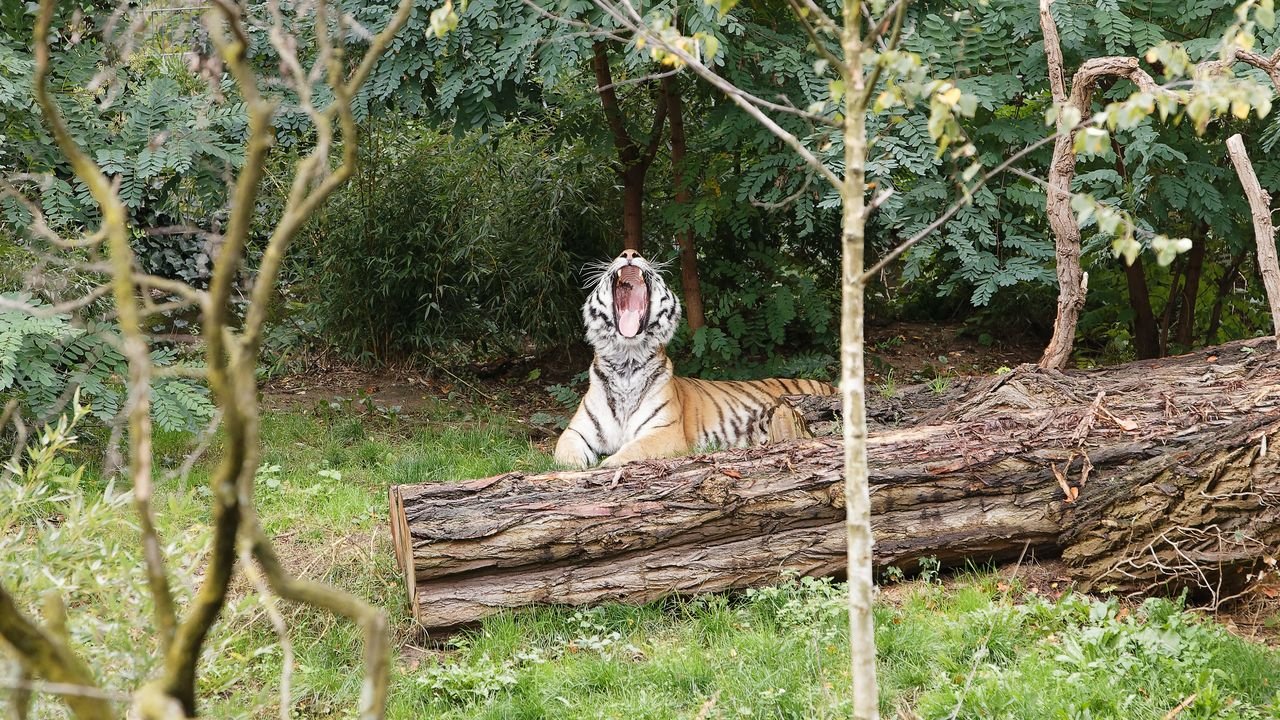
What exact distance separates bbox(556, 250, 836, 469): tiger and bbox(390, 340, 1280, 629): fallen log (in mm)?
1746

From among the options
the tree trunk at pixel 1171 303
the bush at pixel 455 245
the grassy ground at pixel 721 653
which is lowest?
the grassy ground at pixel 721 653

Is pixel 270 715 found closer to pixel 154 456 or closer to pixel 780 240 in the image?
pixel 154 456

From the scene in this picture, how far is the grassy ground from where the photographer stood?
128 inches

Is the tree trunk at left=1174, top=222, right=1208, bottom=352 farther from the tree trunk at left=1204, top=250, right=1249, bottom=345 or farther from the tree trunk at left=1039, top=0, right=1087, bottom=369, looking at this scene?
the tree trunk at left=1039, top=0, right=1087, bottom=369

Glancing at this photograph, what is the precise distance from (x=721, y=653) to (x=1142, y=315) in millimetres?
5104

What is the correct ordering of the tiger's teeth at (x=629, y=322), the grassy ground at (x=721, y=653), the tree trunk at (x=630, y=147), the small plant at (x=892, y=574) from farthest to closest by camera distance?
the tree trunk at (x=630, y=147) → the tiger's teeth at (x=629, y=322) → the small plant at (x=892, y=574) → the grassy ground at (x=721, y=653)

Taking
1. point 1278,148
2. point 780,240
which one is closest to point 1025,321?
point 780,240

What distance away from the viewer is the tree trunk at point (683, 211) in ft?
23.1

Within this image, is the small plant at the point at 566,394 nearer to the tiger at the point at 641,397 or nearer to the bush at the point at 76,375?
the tiger at the point at 641,397

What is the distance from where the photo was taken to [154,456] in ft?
20.5

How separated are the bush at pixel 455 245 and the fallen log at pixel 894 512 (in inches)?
156

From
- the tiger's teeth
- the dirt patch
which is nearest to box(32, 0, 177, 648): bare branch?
the tiger's teeth

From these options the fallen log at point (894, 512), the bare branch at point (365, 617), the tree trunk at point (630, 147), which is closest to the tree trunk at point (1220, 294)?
the fallen log at point (894, 512)

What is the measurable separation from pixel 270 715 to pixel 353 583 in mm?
906
